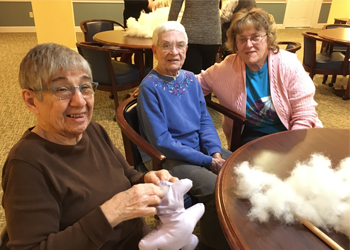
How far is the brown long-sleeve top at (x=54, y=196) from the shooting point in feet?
2.44

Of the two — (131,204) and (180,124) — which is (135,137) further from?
(131,204)

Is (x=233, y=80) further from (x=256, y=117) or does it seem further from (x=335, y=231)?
(x=335, y=231)

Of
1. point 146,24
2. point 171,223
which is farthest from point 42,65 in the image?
point 146,24

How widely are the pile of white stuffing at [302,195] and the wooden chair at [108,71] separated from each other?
7.19ft

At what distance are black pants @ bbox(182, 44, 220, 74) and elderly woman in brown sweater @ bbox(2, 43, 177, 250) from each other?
1.99 meters

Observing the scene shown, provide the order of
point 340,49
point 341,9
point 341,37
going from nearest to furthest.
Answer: point 341,37
point 340,49
point 341,9

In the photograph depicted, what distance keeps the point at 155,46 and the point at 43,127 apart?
2.97 feet

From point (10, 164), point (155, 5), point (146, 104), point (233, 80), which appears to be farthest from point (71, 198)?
point (155, 5)

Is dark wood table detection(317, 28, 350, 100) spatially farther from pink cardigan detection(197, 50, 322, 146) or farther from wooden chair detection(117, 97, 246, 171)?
wooden chair detection(117, 97, 246, 171)

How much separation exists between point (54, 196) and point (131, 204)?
0.23 meters

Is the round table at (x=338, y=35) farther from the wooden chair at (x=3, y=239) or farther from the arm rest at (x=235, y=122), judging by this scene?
the wooden chair at (x=3, y=239)

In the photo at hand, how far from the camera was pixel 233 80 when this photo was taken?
1.73 meters

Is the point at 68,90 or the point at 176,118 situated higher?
the point at 68,90

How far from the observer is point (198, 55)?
2836 millimetres
